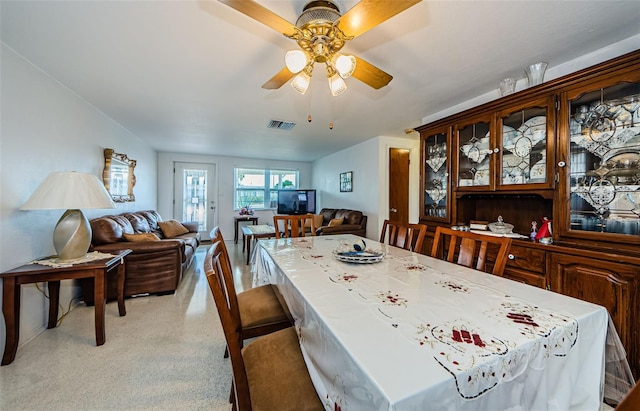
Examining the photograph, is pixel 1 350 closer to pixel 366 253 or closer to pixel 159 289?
pixel 159 289

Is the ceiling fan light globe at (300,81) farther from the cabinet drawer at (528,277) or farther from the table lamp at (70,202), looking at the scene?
the cabinet drawer at (528,277)

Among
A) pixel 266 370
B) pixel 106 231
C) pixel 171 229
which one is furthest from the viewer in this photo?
pixel 171 229

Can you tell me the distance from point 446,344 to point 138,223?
435cm

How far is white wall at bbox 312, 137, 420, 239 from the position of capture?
4.57m

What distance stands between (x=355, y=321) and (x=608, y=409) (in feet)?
5.71

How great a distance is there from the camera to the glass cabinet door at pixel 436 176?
2.74 meters

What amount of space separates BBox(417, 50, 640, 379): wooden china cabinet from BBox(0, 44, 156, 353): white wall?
379cm

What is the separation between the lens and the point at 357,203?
206 inches

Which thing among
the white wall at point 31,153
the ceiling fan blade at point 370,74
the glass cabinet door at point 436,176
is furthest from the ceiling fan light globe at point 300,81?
the white wall at point 31,153

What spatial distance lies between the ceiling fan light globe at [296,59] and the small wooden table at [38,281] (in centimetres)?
208

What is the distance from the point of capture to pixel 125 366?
166cm

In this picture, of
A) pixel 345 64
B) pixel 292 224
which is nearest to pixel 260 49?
pixel 345 64

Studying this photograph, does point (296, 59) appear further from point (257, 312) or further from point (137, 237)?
point (137, 237)

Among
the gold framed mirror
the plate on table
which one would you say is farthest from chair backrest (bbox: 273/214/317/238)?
the gold framed mirror
